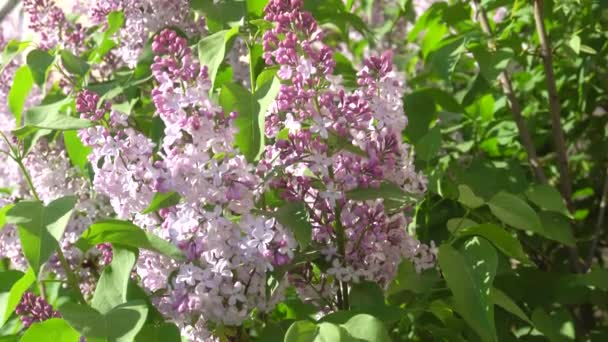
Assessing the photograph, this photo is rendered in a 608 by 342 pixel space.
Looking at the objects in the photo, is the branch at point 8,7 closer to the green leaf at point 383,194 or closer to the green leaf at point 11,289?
the green leaf at point 11,289

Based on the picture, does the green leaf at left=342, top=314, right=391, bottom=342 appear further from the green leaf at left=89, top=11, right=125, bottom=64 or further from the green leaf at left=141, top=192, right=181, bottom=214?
the green leaf at left=89, top=11, right=125, bottom=64

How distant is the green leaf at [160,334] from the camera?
3.59ft

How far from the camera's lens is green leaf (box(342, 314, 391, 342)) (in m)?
1.00

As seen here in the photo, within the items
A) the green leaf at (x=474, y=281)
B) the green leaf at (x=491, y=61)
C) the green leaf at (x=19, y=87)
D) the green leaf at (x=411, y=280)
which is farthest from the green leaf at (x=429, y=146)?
the green leaf at (x=19, y=87)

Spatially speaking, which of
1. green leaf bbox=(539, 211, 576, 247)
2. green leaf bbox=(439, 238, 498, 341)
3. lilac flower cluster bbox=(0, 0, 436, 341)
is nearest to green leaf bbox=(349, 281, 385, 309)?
lilac flower cluster bbox=(0, 0, 436, 341)

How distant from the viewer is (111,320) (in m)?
1.03

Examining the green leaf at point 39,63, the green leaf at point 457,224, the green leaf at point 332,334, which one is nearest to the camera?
the green leaf at point 332,334

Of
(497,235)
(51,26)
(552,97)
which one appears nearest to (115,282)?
(497,235)

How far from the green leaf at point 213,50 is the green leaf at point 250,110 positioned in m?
0.04

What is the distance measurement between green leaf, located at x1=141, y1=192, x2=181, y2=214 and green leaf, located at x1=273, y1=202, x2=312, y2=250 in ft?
0.44

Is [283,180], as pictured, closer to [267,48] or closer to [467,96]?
[267,48]

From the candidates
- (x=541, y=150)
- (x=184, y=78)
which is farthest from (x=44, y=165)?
(x=541, y=150)

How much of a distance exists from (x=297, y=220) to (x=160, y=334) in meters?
0.23

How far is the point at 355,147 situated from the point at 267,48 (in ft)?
0.61
